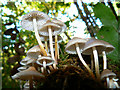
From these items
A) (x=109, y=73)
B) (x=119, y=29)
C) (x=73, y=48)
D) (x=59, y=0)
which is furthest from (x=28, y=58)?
(x=59, y=0)

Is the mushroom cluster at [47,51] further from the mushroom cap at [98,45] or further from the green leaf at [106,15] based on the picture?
the green leaf at [106,15]

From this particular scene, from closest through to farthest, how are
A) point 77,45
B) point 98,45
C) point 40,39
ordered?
1. point 98,45
2. point 77,45
3. point 40,39

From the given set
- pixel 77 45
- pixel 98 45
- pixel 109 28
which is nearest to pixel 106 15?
pixel 109 28

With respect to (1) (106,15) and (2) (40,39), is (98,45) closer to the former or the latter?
(1) (106,15)

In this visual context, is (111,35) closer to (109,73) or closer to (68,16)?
(109,73)

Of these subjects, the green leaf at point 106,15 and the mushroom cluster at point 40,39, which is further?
the mushroom cluster at point 40,39

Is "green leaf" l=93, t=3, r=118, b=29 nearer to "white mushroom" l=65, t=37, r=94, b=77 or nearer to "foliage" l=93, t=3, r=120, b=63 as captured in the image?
"foliage" l=93, t=3, r=120, b=63

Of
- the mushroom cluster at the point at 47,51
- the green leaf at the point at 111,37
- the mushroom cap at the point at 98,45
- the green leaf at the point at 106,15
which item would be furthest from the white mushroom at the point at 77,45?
the green leaf at the point at 106,15

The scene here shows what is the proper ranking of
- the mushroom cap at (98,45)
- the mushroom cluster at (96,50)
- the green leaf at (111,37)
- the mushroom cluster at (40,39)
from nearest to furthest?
the mushroom cluster at (96,50), the mushroom cap at (98,45), the green leaf at (111,37), the mushroom cluster at (40,39)
